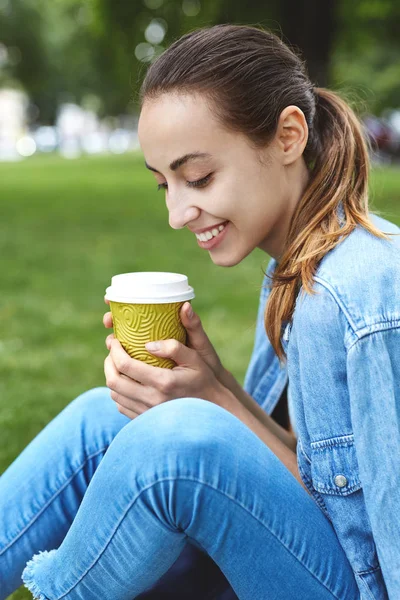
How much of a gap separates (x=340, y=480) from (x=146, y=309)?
627mm

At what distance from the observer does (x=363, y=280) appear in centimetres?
164

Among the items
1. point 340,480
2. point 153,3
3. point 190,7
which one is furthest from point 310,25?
point 340,480

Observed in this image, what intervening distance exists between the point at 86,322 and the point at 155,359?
11.1 feet

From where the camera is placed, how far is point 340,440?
168 cm

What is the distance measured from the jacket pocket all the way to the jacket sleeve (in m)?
0.09

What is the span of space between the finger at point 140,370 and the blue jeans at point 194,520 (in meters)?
0.20

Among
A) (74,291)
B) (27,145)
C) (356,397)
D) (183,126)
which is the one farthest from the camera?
(27,145)

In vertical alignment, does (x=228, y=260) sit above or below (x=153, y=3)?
above

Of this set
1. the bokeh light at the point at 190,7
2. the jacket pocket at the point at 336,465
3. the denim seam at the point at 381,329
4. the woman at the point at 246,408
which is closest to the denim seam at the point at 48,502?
the woman at the point at 246,408

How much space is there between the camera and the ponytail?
1.80 m

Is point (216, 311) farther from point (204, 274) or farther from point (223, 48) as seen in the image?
point (223, 48)

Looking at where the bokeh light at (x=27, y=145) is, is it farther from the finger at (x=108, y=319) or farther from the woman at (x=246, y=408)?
the woman at (x=246, y=408)

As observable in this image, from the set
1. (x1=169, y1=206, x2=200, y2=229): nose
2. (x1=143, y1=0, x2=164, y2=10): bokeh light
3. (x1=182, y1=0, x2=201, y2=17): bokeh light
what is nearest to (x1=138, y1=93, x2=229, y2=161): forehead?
(x1=169, y1=206, x2=200, y2=229): nose

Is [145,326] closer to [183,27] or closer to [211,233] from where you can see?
[211,233]
